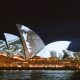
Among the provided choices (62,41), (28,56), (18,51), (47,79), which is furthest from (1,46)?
(47,79)

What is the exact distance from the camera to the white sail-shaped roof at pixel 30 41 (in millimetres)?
28400

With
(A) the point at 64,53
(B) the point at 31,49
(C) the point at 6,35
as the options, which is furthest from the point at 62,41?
(C) the point at 6,35

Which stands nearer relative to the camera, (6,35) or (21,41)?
(21,41)

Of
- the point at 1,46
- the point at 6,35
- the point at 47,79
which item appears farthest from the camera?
the point at 1,46

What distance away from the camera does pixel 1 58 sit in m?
29.2

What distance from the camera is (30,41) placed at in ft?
97.1

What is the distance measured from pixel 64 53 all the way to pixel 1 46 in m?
8.55

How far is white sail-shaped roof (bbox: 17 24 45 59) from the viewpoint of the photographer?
93.2 feet

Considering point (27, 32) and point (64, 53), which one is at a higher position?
point (27, 32)

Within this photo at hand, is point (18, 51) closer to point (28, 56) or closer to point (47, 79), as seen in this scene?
point (28, 56)

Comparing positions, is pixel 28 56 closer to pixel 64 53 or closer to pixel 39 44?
pixel 39 44

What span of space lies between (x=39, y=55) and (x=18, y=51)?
9.45 feet

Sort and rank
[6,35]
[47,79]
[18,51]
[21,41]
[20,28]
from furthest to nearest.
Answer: [18,51] → [6,35] → [21,41] → [20,28] → [47,79]

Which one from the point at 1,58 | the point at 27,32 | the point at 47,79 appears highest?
the point at 27,32
